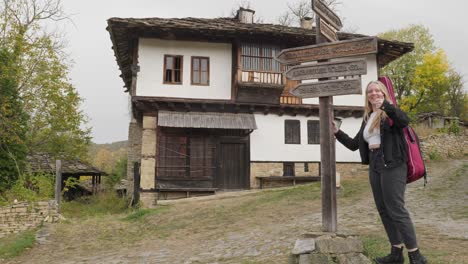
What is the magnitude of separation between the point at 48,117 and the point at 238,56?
1556 centimetres

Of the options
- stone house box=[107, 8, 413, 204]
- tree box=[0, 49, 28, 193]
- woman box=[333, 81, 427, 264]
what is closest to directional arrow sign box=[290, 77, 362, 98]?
woman box=[333, 81, 427, 264]

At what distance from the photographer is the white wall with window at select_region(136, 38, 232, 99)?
16656 mm

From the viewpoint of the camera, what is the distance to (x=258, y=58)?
1698cm

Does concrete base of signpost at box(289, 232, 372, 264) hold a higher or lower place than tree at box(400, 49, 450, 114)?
lower

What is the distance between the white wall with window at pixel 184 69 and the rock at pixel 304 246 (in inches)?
502

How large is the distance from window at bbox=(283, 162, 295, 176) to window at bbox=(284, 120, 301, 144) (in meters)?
1.00

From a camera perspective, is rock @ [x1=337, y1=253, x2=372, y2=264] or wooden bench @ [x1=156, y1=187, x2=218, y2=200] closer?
rock @ [x1=337, y1=253, x2=372, y2=264]

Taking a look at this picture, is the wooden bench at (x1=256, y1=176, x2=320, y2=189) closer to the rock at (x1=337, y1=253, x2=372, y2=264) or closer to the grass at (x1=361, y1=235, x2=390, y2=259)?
the grass at (x1=361, y1=235, x2=390, y2=259)

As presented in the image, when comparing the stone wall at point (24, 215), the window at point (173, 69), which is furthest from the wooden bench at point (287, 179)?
the stone wall at point (24, 215)

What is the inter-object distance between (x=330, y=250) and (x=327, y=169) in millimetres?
1062

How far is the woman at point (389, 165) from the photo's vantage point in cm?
394

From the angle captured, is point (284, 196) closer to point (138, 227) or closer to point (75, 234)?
point (138, 227)

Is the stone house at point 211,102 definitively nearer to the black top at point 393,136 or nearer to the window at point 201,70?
the window at point 201,70

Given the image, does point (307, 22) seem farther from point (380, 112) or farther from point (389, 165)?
point (389, 165)
